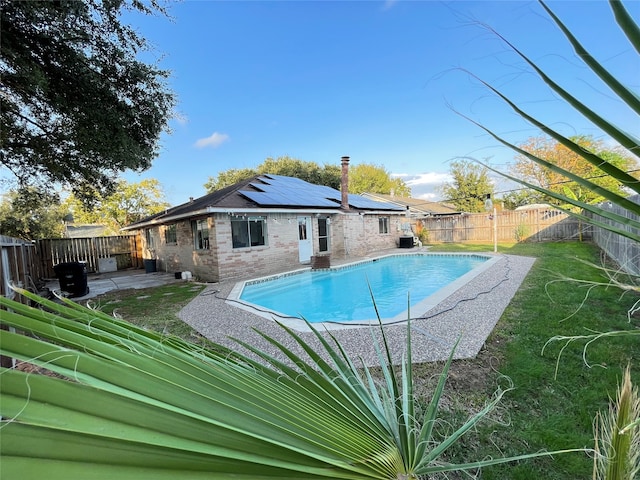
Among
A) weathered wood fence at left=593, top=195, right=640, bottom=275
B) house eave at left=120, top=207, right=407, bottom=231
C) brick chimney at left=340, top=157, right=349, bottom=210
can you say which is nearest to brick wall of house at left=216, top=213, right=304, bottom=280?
house eave at left=120, top=207, right=407, bottom=231

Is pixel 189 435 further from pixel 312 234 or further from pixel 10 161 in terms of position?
pixel 312 234

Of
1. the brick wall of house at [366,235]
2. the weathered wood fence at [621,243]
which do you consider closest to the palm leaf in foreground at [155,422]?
the weathered wood fence at [621,243]

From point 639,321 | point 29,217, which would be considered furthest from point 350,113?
point 29,217

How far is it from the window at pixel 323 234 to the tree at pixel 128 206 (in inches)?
760

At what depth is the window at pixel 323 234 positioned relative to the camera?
16.9m

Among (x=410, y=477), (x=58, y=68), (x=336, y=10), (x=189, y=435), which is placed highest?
(x=336, y=10)

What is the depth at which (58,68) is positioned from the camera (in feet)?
20.7

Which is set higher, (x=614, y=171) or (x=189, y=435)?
(x=614, y=171)

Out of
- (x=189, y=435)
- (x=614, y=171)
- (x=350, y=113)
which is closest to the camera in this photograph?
(x=189, y=435)

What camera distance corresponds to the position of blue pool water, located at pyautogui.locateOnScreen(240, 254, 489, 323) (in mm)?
8969

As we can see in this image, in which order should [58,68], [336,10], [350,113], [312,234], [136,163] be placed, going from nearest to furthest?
[58,68]
[136,163]
[336,10]
[312,234]
[350,113]

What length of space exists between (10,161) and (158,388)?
39.0 feet

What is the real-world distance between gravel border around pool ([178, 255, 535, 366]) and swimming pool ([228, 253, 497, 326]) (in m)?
0.41

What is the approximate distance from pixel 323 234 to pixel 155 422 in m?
16.6
